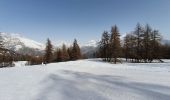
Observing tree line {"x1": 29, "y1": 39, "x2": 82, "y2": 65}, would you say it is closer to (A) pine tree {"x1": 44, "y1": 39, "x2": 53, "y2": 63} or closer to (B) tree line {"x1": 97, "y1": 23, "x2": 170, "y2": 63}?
(A) pine tree {"x1": 44, "y1": 39, "x2": 53, "y2": 63}

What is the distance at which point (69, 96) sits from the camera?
9102 millimetres

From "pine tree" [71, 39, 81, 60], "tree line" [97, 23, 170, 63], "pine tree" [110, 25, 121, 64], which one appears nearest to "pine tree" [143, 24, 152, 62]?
"tree line" [97, 23, 170, 63]

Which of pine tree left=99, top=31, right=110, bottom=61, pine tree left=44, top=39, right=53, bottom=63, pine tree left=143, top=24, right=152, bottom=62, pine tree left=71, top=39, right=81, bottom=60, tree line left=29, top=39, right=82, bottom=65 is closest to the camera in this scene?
pine tree left=143, top=24, right=152, bottom=62

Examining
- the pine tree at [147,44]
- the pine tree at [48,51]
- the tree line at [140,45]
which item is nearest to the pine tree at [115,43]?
the tree line at [140,45]

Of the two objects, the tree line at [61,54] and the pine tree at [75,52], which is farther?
the pine tree at [75,52]

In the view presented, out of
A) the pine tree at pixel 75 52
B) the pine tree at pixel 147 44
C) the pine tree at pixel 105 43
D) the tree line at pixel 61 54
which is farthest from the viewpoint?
the pine tree at pixel 75 52

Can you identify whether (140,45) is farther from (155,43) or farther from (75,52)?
(75,52)

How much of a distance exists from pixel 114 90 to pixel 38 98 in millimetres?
3815

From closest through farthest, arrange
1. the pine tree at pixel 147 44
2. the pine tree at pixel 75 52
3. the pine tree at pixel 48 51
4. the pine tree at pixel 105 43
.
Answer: the pine tree at pixel 147 44, the pine tree at pixel 105 43, the pine tree at pixel 48 51, the pine tree at pixel 75 52

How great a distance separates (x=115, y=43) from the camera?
6344cm

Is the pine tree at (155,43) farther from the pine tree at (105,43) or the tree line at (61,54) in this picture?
the tree line at (61,54)

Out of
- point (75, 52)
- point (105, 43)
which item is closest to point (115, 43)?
point (105, 43)

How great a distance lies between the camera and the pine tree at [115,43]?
62566 mm

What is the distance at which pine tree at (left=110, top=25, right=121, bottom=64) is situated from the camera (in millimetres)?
62566
